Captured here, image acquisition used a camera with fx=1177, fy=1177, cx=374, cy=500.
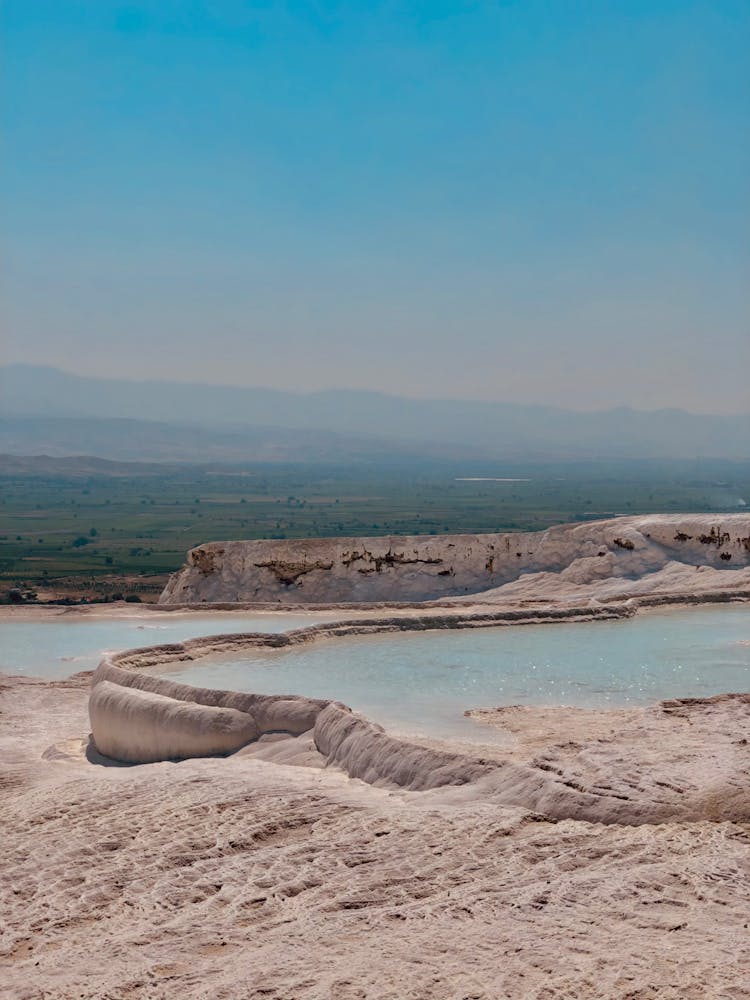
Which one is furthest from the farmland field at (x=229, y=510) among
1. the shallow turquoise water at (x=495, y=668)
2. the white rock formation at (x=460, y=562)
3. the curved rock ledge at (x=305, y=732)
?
the curved rock ledge at (x=305, y=732)

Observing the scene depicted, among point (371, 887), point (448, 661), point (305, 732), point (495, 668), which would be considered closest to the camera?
point (371, 887)

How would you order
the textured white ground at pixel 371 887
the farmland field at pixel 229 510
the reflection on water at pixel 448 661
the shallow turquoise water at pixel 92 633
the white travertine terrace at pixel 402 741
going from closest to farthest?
1. the textured white ground at pixel 371 887
2. the white travertine terrace at pixel 402 741
3. the reflection on water at pixel 448 661
4. the shallow turquoise water at pixel 92 633
5. the farmland field at pixel 229 510

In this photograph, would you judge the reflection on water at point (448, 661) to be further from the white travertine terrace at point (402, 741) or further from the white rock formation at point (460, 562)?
the white rock formation at point (460, 562)

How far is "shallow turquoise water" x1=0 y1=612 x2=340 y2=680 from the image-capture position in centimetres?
1426

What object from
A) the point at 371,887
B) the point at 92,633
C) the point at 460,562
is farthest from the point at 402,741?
the point at 460,562

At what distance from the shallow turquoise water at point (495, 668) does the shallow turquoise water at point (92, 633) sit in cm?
198

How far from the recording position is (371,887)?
6.31 meters

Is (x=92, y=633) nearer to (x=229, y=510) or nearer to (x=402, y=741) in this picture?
(x=402, y=741)

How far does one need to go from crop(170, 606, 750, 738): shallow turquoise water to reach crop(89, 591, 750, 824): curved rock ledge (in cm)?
51

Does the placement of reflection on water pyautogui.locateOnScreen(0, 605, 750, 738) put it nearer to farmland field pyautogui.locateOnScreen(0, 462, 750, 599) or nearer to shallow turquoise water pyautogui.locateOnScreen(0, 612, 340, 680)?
shallow turquoise water pyautogui.locateOnScreen(0, 612, 340, 680)

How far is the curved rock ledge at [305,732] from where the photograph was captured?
Result: 7105 millimetres

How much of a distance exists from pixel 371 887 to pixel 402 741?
2.28 metres

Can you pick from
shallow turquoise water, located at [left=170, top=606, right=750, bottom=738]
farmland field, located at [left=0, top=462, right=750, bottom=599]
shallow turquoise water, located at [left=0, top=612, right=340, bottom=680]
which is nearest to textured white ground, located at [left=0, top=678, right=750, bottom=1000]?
shallow turquoise water, located at [left=170, top=606, right=750, bottom=738]

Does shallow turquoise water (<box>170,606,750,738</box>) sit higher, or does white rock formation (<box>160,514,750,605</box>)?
white rock formation (<box>160,514,750,605</box>)
